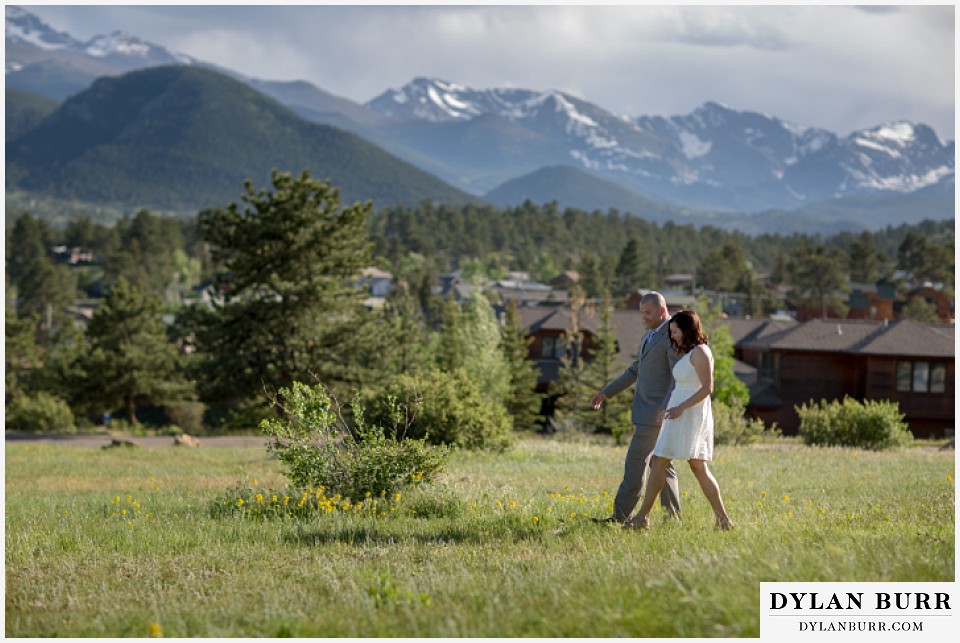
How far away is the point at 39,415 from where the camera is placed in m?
48.5

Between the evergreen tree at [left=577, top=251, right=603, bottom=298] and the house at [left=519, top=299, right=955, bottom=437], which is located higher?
the evergreen tree at [left=577, top=251, right=603, bottom=298]

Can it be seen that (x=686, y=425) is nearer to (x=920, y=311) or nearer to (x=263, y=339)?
(x=263, y=339)

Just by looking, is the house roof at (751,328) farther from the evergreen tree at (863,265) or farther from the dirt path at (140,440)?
the evergreen tree at (863,265)

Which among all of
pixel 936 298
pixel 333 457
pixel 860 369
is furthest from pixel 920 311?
pixel 333 457

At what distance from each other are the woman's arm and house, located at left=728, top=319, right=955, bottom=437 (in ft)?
121

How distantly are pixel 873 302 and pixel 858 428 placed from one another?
84065mm

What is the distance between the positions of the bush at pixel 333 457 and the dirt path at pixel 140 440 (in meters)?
15.5

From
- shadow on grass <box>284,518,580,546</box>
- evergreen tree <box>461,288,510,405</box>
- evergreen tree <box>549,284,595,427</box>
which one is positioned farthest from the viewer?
evergreen tree <box>461,288,510,405</box>

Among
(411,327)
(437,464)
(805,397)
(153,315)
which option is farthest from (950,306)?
(437,464)

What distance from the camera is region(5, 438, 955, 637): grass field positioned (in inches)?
224

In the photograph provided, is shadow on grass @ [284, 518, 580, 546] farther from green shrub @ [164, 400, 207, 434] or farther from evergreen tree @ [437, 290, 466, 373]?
green shrub @ [164, 400, 207, 434]

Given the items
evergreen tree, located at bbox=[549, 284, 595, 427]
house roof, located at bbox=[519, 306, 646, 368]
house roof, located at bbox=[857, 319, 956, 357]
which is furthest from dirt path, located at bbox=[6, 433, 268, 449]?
house roof, located at bbox=[857, 319, 956, 357]

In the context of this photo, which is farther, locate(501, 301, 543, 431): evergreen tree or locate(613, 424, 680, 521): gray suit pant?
locate(501, 301, 543, 431): evergreen tree

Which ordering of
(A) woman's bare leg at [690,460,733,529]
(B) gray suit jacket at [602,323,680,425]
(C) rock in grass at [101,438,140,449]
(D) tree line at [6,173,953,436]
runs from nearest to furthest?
(A) woman's bare leg at [690,460,733,529] < (B) gray suit jacket at [602,323,680,425] < (C) rock in grass at [101,438,140,449] < (D) tree line at [6,173,953,436]
